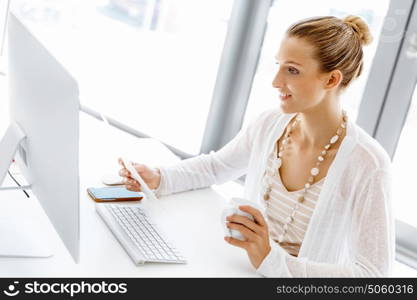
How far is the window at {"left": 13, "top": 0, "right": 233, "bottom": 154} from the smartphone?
1256mm

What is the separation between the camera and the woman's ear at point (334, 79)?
164cm

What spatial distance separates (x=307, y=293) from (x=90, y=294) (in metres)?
0.52

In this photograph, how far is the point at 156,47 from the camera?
3213 mm

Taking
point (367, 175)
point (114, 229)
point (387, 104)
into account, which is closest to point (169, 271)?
point (114, 229)

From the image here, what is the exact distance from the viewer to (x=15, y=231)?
1.39 metres

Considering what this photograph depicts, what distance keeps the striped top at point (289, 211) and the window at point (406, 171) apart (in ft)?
2.45

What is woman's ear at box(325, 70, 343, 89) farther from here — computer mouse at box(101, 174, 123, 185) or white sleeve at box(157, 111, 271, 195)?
computer mouse at box(101, 174, 123, 185)

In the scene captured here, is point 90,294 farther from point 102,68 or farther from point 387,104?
point 102,68

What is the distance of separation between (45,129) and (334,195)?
2.76 ft

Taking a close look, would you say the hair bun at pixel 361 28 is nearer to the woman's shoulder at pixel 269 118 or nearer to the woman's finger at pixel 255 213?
the woman's shoulder at pixel 269 118

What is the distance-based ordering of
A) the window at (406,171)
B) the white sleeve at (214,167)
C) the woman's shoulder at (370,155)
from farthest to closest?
1. the window at (406,171)
2. the white sleeve at (214,167)
3. the woman's shoulder at (370,155)

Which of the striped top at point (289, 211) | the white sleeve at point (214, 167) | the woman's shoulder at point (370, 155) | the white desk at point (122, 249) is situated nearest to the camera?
the white desk at point (122, 249)

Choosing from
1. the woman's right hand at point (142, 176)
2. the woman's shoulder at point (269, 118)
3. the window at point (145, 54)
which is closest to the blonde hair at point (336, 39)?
the woman's shoulder at point (269, 118)

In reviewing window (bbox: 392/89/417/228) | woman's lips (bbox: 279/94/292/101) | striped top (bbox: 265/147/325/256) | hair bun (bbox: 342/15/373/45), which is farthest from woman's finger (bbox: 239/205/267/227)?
window (bbox: 392/89/417/228)
